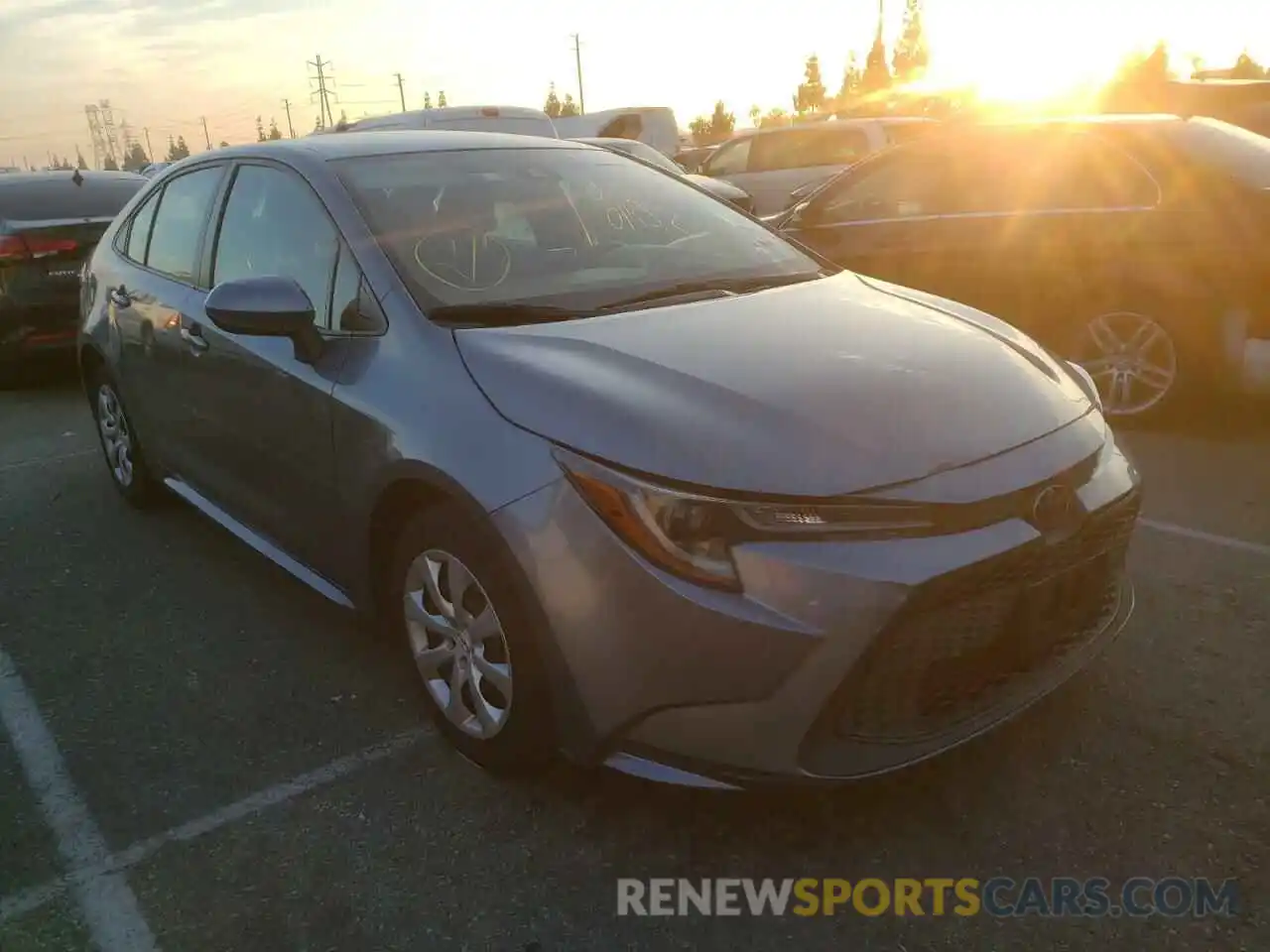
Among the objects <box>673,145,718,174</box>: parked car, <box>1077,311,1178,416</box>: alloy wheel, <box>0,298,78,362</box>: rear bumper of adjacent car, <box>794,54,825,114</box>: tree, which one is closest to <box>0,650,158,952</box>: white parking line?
<box>0,298,78,362</box>: rear bumper of adjacent car

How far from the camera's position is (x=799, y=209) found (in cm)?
635

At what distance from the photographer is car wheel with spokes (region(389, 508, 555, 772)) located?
7.68 feet

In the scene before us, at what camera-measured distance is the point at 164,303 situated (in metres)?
3.90

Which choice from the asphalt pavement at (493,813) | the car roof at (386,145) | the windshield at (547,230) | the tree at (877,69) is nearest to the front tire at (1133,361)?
the asphalt pavement at (493,813)

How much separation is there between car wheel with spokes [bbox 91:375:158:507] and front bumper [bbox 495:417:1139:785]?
2966mm

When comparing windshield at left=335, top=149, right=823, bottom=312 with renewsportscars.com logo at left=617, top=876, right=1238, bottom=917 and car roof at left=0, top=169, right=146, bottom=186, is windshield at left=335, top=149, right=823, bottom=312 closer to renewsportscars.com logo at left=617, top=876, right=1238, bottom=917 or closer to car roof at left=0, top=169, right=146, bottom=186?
renewsportscars.com logo at left=617, top=876, right=1238, bottom=917

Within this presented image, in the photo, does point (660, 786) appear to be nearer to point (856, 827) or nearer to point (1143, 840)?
point (856, 827)

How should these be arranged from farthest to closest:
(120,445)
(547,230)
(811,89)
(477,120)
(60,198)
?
(811,89), (477,120), (60,198), (120,445), (547,230)

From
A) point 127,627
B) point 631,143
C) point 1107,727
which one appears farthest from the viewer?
point 631,143

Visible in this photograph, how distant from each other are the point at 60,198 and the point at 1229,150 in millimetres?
7470

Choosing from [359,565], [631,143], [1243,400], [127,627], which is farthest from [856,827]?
[631,143]

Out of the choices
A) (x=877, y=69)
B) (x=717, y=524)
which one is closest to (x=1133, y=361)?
(x=717, y=524)

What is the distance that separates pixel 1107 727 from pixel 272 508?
2.51 metres

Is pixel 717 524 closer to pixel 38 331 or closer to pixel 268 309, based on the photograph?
pixel 268 309
